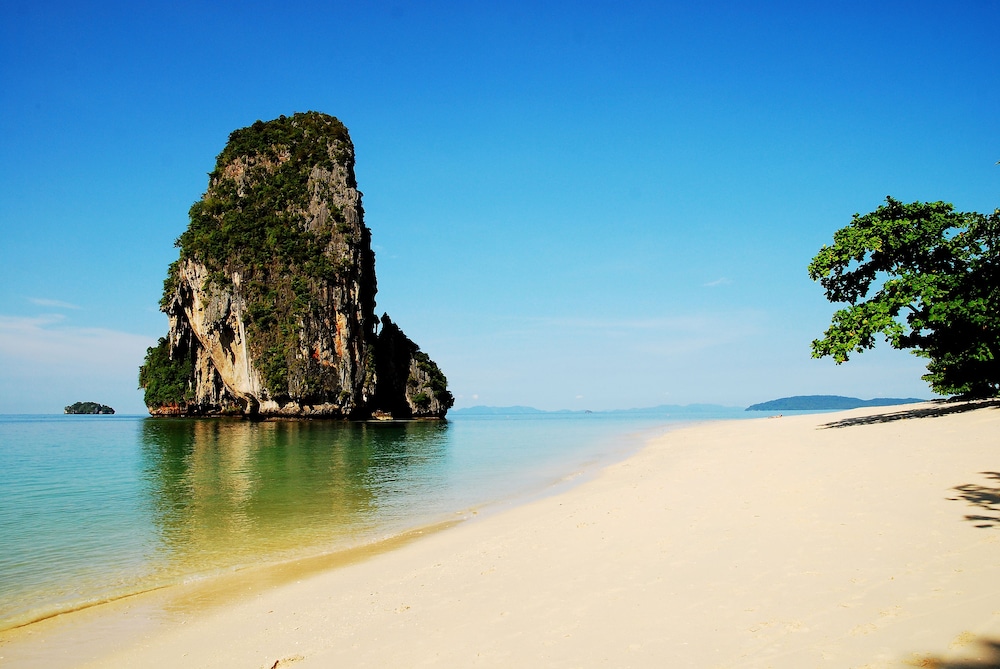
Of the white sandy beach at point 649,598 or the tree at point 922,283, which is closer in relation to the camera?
the white sandy beach at point 649,598

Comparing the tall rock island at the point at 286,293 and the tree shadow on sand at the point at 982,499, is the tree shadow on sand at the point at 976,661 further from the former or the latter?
the tall rock island at the point at 286,293

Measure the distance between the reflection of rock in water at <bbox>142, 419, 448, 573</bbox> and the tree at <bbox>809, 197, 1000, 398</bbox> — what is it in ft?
54.3

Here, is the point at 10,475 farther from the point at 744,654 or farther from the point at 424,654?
the point at 744,654

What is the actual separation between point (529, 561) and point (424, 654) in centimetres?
295

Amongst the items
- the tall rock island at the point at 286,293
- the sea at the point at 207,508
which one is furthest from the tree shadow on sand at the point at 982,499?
the tall rock island at the point at 286,293

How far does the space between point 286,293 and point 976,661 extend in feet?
257

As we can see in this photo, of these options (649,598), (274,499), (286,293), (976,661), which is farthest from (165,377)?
(976,661)

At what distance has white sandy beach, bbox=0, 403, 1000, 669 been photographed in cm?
435

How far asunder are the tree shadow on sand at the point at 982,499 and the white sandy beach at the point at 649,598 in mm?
33

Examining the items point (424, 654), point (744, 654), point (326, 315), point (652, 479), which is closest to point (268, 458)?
point (652, 479)

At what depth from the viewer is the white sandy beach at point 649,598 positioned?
4.35 m

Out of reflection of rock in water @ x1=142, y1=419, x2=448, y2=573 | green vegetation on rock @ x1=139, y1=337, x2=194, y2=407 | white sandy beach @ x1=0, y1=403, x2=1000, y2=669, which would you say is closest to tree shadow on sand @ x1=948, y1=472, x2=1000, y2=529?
white sandy beach @ x1=0, y1=403, x2=1000, y2=669

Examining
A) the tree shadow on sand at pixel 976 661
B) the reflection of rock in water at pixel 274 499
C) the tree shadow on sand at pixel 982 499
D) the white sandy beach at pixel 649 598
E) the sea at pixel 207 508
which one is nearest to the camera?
the tree shadow on sand at pixel 976 661

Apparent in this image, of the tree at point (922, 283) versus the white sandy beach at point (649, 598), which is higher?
the tree at point (922, 283)
